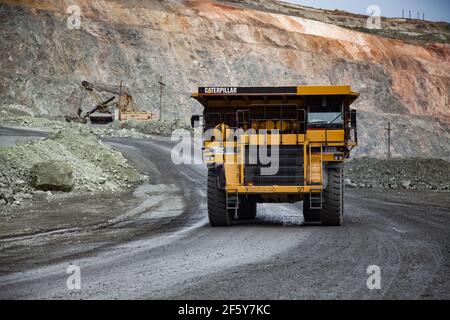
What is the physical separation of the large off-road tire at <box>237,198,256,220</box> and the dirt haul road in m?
0.54

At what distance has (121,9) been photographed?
88750 mm

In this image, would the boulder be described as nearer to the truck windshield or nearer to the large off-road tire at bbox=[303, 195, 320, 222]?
the large off-road tire at bbox=[303, 195, 320, 222]

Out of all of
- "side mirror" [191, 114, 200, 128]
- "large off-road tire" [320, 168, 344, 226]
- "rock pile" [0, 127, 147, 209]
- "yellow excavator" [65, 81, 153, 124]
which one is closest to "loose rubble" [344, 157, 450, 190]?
"rock pile" [0, 127, 147, 209]

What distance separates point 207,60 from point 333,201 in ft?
250

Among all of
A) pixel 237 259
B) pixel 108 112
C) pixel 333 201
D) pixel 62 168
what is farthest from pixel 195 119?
pixel 108 112

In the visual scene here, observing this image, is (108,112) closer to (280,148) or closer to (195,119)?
(195,119)

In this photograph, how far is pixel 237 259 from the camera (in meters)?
9.55

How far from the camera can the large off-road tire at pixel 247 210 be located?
17.0 meters

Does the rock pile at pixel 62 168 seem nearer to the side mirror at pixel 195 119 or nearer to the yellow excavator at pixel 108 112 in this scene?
the side mirror at pixel 195 119

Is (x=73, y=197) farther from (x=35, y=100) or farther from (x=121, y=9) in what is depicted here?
(x=121, y=9)

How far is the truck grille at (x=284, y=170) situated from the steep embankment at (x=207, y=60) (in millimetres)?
62117

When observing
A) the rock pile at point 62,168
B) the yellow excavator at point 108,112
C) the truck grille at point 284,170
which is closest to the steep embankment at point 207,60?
the yellow excavator at point 108,112

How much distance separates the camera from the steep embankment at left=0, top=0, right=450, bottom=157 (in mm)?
78125

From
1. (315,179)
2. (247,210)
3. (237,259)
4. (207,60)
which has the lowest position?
(237,259)
